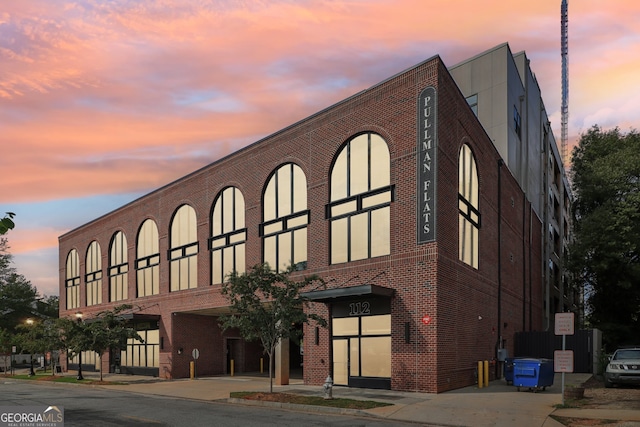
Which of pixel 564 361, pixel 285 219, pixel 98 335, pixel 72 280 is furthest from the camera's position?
pixel 72 280

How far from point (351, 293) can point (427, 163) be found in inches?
239

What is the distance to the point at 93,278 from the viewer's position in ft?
170

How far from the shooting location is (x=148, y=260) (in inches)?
1697

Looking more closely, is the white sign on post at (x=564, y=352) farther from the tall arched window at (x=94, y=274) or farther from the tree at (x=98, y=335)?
the tall arched window at (x=94, y=274)

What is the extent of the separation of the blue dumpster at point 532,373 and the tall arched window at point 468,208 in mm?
5447

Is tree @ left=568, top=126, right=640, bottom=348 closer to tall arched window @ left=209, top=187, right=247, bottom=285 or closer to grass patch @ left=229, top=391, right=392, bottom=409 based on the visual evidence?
tall arched window @ left=209, top=187, right=247, bottom=285

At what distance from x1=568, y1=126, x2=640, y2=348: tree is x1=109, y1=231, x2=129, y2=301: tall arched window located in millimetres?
34994

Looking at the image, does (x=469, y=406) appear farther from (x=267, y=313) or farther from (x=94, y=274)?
(x=94, y=274)

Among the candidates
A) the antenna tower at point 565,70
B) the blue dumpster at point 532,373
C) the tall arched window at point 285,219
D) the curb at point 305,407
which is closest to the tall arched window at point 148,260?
the tall arched window at point 285,219

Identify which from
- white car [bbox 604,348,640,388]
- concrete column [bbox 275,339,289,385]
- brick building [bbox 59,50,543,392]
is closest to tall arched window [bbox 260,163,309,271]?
brick building [bbox 59,50,543,392]

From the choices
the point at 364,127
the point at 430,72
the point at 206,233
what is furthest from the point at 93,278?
the point at 430,72

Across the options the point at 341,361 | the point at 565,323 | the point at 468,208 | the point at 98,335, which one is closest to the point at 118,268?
the point at 98,335

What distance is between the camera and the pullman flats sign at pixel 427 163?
23.4 m

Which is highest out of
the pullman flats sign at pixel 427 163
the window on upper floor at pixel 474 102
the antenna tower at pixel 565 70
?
the antenna tower at pixel 565 70
